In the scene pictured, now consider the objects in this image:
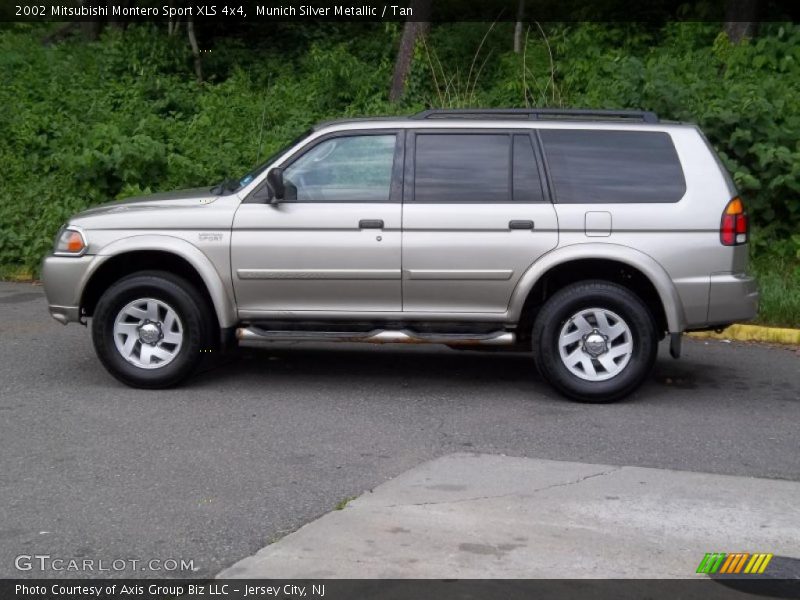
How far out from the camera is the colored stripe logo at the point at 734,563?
16.6 ft

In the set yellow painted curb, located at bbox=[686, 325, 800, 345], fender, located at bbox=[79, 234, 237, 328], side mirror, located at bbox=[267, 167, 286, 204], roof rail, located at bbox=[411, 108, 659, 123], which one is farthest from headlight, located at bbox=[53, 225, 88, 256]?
yellow painted curb, located at bbox=[686, 325, 800, 345]

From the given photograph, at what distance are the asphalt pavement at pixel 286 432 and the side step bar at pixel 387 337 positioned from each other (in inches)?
16.4

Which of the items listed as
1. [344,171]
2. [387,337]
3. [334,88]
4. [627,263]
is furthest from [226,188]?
[334,88]

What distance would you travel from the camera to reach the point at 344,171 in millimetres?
8227

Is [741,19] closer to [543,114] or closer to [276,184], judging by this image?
[543,114]

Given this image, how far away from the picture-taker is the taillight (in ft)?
25.9

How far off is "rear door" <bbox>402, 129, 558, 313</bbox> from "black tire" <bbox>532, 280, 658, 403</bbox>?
0.34m

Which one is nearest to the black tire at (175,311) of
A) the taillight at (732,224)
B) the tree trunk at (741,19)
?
the taillight at (732,224)

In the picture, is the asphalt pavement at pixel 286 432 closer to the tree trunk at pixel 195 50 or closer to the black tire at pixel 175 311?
the black tire at pixel 175 311

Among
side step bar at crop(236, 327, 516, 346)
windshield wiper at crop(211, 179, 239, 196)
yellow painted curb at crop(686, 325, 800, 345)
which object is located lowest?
yellow painted curb at crop(686, 325, 800, 345)

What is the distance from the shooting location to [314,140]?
8250 millimetres

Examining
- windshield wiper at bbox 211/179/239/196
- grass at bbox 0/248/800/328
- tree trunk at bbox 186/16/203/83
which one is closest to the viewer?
windshield wiper at bbox 211/179/239/196

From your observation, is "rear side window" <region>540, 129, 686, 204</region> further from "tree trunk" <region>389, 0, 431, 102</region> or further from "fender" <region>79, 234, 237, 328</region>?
"tree trunk" <region>389, 0, 431, 102</region>

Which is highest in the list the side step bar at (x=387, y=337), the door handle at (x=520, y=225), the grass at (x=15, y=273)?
the door handle at (x=520, y=225)
